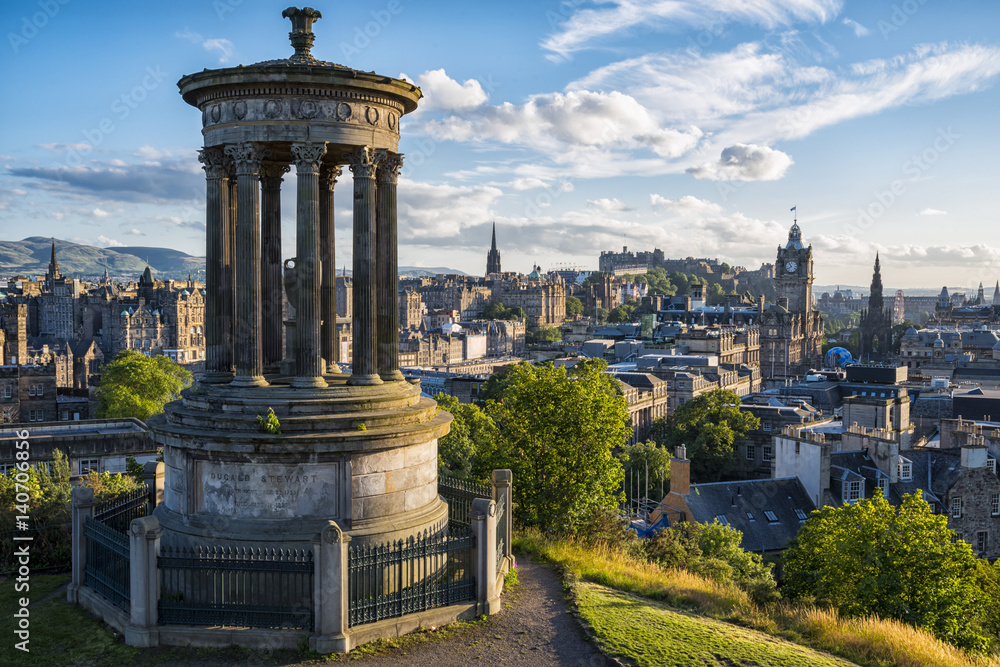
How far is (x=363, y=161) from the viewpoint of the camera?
17.8 metres

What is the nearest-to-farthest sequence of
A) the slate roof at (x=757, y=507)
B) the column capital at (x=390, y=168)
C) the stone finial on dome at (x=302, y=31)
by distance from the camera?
the stone finial on dome at (x=302, y=31) → the column capital at (x=390, y=168) → the slate roof at (x=757, y=507)

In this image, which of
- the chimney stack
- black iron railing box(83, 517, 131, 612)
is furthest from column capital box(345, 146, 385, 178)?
the chimney stack

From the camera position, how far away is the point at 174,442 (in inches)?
645

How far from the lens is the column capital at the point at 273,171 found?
20391mm

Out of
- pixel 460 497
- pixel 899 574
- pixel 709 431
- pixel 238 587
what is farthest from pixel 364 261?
pixel 709 431

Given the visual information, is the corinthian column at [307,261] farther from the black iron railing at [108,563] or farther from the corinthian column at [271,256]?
the black iron railing at [108,563]

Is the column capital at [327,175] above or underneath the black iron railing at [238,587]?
above

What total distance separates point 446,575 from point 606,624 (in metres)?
3.23

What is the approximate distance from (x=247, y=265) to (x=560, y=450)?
43.0 ft

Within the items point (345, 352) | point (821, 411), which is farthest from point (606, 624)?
point (345, 352)

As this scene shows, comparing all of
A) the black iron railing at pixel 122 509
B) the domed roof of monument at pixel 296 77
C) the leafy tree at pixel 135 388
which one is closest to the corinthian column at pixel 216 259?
the domed roof of monument at pixel 296 77

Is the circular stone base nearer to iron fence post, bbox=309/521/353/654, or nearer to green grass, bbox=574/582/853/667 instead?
iron fence post, bbox=309/521/353/654

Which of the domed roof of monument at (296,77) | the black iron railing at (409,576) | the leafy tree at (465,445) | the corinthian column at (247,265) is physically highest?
the domed roof of monument at (296,77)

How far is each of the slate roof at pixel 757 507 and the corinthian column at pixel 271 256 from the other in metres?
31.7
